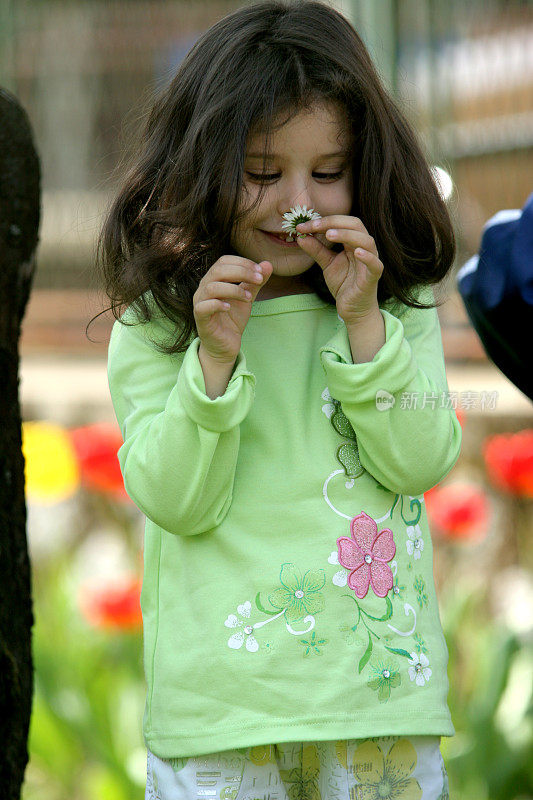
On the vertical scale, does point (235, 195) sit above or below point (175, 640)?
above

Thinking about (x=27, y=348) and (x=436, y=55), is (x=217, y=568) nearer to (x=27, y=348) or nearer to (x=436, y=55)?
(x=436, y=55)

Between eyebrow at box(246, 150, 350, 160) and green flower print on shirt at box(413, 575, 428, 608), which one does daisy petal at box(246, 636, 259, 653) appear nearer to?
green flower print on shirt at box(413, 575, 428, 608)

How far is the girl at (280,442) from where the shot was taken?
106 cm

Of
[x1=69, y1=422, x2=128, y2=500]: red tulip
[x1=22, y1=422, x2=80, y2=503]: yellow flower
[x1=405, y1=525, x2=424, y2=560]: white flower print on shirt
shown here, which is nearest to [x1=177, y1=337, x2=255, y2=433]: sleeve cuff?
[x1=405, y1=525, x2=424, y2=560]: white flower print on shirt

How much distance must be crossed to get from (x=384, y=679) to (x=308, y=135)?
0.58 m

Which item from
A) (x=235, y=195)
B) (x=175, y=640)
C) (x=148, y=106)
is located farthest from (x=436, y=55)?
(x=175, y=640)

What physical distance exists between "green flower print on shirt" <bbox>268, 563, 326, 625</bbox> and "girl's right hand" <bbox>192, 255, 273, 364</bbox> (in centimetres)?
24

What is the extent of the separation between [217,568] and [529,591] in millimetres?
1710

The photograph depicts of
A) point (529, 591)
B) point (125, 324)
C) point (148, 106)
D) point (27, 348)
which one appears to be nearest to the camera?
point (125, 324)

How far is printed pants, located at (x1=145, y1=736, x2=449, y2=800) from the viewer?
107cm

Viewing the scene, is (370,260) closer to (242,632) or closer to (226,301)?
(226,301)

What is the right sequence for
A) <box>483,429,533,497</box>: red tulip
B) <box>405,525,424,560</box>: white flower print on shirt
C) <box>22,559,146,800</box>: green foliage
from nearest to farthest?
<box>405,525,424,560</box>: white flower print on shirt, <box>22,559,146,800</box>: green foliage, <box>483,429,533,497</box>: red tulip

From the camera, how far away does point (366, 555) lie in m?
1.09

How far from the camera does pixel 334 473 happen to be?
1.10 meters
